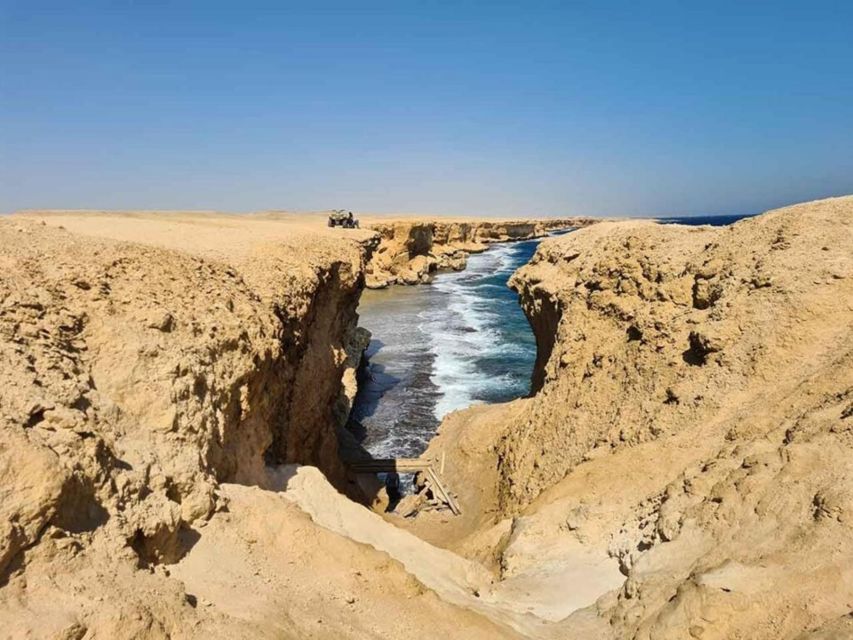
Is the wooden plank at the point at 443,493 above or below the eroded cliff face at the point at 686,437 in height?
below

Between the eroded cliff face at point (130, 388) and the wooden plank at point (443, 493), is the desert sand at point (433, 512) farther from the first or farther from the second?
A: the wooden plank at point (443, 493)

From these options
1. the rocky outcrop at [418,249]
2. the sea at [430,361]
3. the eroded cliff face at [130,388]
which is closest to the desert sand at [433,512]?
the eroded cliff face at [130,388]

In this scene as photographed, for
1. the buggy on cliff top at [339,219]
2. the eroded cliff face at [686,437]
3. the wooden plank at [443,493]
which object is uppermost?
the buggy on cliff top at [339,219]

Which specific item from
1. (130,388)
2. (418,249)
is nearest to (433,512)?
(130,388)

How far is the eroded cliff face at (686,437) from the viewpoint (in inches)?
221

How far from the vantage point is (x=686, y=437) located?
9500 millimetres

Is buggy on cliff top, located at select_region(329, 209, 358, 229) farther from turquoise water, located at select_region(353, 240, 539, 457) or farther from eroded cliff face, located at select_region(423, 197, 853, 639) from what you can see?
eroded cliff face, located at select_region(423, 197, 853, 639)

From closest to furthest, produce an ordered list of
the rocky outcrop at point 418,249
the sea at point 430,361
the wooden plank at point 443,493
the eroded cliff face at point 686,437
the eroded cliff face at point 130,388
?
1. the eroded cliff face at point 130,388
2. the eroded cliff face at point 686,437
3. the wooden plank at point 443,493
4. the sea at point 430,361
5. the rocky outcrop at point 418,249

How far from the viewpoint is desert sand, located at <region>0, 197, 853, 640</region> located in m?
4.94

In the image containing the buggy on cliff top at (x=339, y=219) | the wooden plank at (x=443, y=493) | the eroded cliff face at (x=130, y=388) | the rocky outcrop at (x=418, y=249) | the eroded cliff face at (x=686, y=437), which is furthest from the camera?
the rocky outcrop at (x=418, y=249)

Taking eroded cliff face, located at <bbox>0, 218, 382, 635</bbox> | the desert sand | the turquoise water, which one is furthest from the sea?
eroded cliff face, located at <bbox>0, 218, 382, 635</bbox>

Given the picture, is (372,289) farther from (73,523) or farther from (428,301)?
(73,523)

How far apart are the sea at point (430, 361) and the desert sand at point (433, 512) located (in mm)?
7984

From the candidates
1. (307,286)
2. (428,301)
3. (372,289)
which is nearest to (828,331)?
(307,286)
